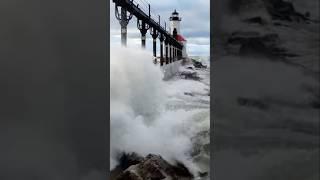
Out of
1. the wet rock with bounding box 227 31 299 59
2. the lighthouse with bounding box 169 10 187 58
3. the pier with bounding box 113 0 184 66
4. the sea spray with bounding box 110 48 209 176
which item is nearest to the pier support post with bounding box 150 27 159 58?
the pier with bounding box 113 0 184 66

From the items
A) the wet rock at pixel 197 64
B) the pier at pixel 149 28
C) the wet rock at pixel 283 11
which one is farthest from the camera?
the pier at pixel 149 28

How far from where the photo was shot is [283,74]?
196 centimetres

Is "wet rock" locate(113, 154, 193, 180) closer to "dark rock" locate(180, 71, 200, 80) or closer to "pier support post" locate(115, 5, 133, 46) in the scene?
"dark rock" locate(180, 71, 200, 80)

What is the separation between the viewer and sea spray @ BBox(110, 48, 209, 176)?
→ 88.2 inches

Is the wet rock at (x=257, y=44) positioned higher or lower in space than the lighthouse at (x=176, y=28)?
lower

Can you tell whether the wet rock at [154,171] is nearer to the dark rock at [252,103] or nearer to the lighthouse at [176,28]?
the dark rock at [252,103]

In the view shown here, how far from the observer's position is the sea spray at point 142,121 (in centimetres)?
224

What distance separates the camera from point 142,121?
2264 mm

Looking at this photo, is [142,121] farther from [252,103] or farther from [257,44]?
[257,44]

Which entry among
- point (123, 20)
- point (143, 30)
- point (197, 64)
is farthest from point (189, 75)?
point (123, 20)

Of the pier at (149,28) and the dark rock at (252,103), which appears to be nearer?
the dark rock at (252,103)

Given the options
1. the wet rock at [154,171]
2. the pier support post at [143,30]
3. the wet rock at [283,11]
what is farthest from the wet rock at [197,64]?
the wet rock at [154,171]
